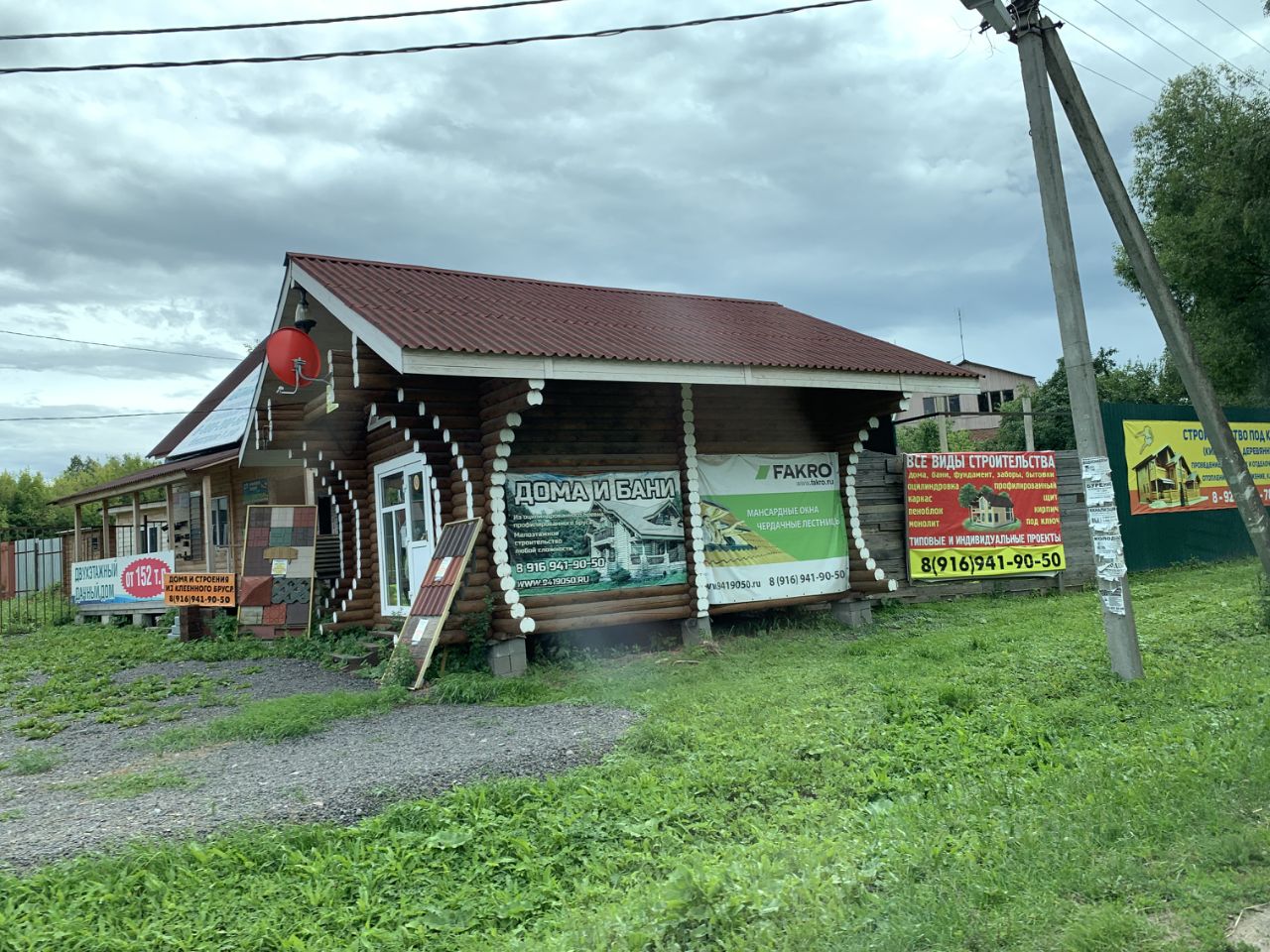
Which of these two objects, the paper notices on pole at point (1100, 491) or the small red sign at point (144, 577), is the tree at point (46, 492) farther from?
the paper notices on pole at point (1100, 491)

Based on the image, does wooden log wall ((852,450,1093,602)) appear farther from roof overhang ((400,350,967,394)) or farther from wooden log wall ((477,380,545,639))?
wooden log wall ((477,380,545,639))

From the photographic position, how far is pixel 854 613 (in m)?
12.2

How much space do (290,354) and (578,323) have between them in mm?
3574

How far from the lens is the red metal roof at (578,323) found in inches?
361

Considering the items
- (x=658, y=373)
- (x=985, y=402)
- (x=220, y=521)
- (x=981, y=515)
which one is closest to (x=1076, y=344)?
Answer: (x=658, y=373)

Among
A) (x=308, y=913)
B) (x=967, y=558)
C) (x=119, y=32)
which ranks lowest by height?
(x=308, y=913)

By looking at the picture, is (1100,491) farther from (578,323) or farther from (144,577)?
(144,577)

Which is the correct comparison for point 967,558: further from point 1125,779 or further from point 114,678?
point 114,678

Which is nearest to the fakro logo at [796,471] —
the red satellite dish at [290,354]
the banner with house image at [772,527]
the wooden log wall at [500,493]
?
the banner with house image at [772,527]

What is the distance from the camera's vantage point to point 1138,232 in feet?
24.7

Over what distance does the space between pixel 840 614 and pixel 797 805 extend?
7.45 metres

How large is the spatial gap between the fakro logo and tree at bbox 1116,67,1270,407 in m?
11.8

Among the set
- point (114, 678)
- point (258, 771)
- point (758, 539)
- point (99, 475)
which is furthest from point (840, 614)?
point (99, 475)

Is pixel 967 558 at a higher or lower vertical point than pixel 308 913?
higher
